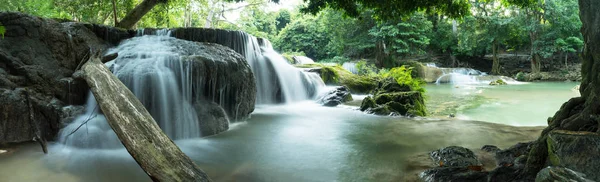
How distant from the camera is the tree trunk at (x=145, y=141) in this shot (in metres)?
2.26

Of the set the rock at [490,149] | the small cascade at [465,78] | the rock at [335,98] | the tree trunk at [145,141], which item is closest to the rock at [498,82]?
the small cascade at [465,78]

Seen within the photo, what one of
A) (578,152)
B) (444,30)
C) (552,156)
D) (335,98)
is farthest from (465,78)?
(578,152)

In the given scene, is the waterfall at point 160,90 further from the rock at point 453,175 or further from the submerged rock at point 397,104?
the rock at point 453,175

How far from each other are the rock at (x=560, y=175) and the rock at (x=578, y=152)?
0.22m

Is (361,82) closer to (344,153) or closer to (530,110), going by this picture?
(530,110)

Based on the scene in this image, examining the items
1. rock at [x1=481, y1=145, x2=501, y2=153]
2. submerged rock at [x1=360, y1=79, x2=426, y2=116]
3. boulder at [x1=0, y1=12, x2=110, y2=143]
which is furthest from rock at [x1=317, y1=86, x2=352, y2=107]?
boulder at [x1=0, y1=12, x2=110, y2=143]

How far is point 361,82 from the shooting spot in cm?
1510

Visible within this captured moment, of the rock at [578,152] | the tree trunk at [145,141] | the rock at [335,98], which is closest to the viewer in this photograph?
the tree trunk at [145,141]

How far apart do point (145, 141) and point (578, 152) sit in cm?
328

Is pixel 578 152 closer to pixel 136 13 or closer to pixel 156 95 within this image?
pixel 156 95

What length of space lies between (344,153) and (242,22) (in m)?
31.9

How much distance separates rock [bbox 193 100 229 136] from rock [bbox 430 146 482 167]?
3973 mm

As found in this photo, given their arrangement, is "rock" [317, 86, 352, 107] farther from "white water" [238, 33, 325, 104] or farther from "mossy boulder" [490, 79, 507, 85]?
"mossy boulder" [490, 79, 507, 85]

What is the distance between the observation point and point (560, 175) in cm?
234
